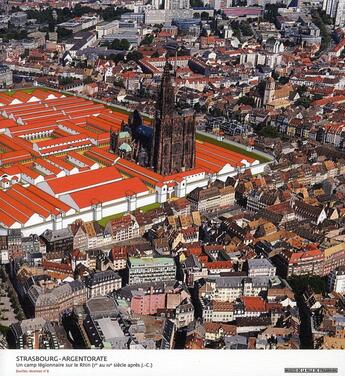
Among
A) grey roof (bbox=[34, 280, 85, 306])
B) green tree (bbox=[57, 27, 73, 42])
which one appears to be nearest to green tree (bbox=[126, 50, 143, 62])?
green tree (bbox=[57, 27, 73, 42])

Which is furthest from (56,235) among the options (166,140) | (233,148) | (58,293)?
(233,148)

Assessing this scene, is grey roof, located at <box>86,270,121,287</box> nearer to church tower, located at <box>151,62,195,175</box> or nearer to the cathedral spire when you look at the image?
church tower, located at <box>151,62,195,175</box>

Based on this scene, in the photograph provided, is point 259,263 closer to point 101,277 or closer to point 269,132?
point 101,277

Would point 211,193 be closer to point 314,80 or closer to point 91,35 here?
point 314,80

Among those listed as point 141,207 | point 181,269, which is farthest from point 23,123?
point 181,269

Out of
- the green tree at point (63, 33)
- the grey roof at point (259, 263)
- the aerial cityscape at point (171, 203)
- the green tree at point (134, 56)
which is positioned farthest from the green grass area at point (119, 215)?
the green tree at point (63, 33)

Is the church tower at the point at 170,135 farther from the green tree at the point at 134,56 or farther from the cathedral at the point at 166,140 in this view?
the green tree at the point at 134,56

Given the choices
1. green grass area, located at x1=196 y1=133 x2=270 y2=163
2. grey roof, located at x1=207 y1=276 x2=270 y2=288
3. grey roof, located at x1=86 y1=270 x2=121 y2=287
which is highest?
grey roof, located at x1=207 y1=276 x2=270 y2=288

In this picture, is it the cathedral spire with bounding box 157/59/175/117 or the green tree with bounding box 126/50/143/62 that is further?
the green tree with bounding box 126/50/143/62
